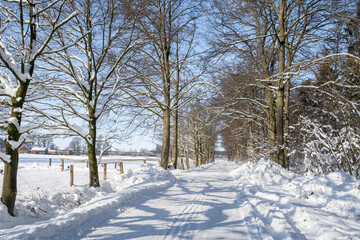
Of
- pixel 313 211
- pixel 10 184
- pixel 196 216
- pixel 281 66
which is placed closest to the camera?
pixel 313 211

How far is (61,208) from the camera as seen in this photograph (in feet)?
22.2

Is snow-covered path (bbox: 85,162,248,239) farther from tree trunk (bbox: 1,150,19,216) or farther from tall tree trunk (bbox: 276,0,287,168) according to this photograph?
tall tree trunk (bbox: 276,0,287,168)

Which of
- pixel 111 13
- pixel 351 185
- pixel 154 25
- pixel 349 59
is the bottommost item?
pixel 351 185

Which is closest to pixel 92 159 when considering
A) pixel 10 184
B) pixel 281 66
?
pixel 10 184

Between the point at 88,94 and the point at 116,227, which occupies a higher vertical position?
the point at 88,94

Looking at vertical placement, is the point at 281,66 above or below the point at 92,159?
above

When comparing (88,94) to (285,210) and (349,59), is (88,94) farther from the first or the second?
(349,59)

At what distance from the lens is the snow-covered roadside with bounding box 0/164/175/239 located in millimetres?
3559

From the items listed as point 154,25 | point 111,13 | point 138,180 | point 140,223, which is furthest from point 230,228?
point 154,25

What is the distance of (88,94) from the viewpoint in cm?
921

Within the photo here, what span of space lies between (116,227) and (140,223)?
1.47 feet

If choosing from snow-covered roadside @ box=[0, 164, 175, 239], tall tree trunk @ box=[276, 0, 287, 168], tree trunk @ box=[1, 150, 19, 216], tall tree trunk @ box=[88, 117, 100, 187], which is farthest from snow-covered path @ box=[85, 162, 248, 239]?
tall tree trunk @ box=[276, 0, 287, 168]

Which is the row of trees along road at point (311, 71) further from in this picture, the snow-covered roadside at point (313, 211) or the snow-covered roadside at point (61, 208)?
the snow-covered roadside at point (61, 208)

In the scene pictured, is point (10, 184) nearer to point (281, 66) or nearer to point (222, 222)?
Result: point (222, 222)
